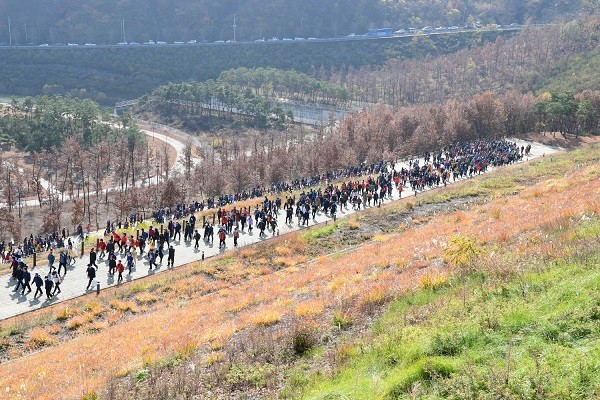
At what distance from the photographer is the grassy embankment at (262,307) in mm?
12156

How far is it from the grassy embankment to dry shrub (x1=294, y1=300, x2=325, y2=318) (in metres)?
0.03

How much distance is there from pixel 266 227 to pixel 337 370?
26.0m

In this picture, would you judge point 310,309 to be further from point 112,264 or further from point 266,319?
point 112,264

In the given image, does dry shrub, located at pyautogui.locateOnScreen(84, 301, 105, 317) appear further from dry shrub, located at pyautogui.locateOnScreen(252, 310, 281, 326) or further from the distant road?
the distant road

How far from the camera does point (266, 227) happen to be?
1432 inches

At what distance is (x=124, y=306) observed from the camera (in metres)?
22.8

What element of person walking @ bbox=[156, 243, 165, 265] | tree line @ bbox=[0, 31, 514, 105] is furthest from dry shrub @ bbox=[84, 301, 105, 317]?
tree line @ bbox=[0, 31, 514, 105]

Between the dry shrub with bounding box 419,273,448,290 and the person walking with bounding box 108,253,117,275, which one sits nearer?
the dry shrub with bounding box 419,273,448,290

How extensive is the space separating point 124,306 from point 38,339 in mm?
3614

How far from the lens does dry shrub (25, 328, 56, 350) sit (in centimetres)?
1959

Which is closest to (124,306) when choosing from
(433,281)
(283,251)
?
(283,251)

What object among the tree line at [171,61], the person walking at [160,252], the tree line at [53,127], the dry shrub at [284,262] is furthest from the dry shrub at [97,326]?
the tree line at [171,61]

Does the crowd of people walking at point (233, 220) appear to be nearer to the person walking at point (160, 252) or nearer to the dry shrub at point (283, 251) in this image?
the person walking at point (160, 252)

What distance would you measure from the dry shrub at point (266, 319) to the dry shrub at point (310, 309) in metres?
0.52
